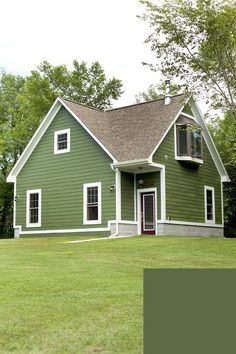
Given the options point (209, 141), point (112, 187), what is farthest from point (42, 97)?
Answer: point (112, 187)

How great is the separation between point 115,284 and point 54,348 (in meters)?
3.46

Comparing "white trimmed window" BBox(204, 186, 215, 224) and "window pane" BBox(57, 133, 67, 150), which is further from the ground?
"window pane" BBox(57, 133, 67, 150)

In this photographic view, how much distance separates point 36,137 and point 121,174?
5.31 m

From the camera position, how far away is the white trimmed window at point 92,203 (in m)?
21.2

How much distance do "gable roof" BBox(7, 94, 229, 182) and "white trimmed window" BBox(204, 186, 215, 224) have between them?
4.88 feet

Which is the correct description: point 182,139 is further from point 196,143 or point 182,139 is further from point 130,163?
point 130,163

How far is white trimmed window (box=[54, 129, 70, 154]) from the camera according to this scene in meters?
22.9

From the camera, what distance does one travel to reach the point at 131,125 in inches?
904

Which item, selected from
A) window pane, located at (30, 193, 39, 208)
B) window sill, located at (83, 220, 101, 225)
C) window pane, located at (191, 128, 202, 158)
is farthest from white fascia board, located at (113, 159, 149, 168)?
window pane, located at (30, 193, 39, 208)

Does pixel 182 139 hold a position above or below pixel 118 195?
above

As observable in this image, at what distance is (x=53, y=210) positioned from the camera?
74.9 feet

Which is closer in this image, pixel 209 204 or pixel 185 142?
pixel 185 142

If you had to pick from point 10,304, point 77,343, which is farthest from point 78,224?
point 77,343

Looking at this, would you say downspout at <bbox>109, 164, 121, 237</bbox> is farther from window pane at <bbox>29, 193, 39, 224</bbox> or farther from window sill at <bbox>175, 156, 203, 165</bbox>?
window pane at <bbox>29, 193, 39, 224</bbox>
